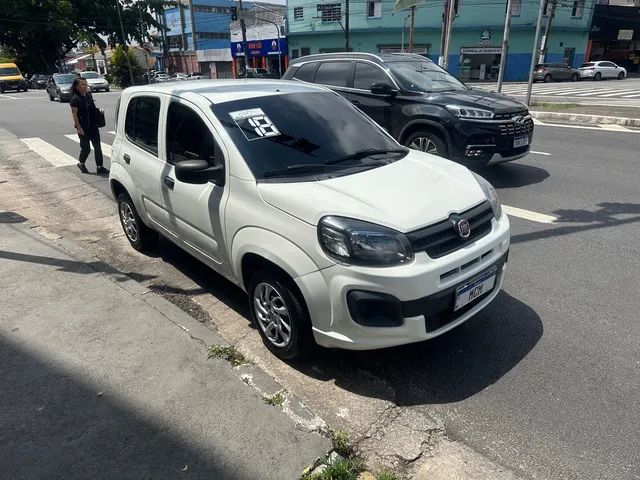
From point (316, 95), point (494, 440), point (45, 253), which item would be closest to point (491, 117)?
point (316, 95)

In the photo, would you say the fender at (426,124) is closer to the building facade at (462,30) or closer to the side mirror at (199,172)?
the side mirror at (199,172)

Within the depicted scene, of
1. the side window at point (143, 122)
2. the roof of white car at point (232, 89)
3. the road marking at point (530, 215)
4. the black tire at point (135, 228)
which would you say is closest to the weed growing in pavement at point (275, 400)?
the roof of white car at point (232, 89)

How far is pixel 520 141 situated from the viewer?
273 inches

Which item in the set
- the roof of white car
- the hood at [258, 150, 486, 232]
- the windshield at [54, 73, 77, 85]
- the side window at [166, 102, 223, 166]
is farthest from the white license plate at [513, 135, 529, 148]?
the windshield at [54, 73, 77, 85]

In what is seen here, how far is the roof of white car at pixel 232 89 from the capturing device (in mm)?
3672

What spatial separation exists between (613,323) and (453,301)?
5.15 feet

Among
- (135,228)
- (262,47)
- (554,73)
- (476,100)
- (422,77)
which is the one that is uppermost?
(262,47)

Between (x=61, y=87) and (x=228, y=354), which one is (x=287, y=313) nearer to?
(x=228, y=354)

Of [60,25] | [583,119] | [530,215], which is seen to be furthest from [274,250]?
[60,25]

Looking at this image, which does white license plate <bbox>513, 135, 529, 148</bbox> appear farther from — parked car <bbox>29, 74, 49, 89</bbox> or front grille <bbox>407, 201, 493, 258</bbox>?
parked car <bbox>29, 74, 49, 89</bbox>

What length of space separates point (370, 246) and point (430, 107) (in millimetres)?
4970

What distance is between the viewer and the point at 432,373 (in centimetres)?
308

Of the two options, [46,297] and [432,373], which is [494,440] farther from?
[46,297]

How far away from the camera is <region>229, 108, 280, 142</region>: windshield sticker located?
339cm
